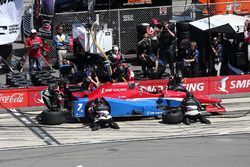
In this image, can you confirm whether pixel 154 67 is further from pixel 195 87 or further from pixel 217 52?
pixel 217 52

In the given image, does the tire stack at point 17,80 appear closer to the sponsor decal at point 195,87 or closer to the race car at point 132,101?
the race car at point 132,101

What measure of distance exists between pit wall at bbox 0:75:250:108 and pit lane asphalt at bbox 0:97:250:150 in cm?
98

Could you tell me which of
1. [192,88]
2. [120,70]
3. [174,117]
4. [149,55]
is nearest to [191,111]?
[174,117]

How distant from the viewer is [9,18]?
68.7 feet

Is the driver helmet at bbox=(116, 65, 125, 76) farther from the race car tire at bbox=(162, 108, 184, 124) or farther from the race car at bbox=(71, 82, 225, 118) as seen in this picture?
the race car tire at bbox=(162, 108, 184, 124)

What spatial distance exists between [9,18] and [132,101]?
18.1 feet

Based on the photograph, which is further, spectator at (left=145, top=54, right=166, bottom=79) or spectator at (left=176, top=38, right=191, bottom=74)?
spectator at (left=176, top=38, right=191, bottom=74)

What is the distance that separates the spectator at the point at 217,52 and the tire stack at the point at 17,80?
647cm

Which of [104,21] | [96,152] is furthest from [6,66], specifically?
[96,152]

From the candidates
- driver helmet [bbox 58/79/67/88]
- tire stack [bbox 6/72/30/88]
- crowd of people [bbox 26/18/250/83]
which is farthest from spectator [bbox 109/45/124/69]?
tire stack [bbox 6/72/30/88]

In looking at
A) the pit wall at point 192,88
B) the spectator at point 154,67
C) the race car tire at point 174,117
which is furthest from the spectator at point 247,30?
the race car tire at point 174,117

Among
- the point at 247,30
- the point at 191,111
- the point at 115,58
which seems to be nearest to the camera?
the point at 191,111

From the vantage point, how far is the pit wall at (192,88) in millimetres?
19578

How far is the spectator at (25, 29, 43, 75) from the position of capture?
22500 mm
